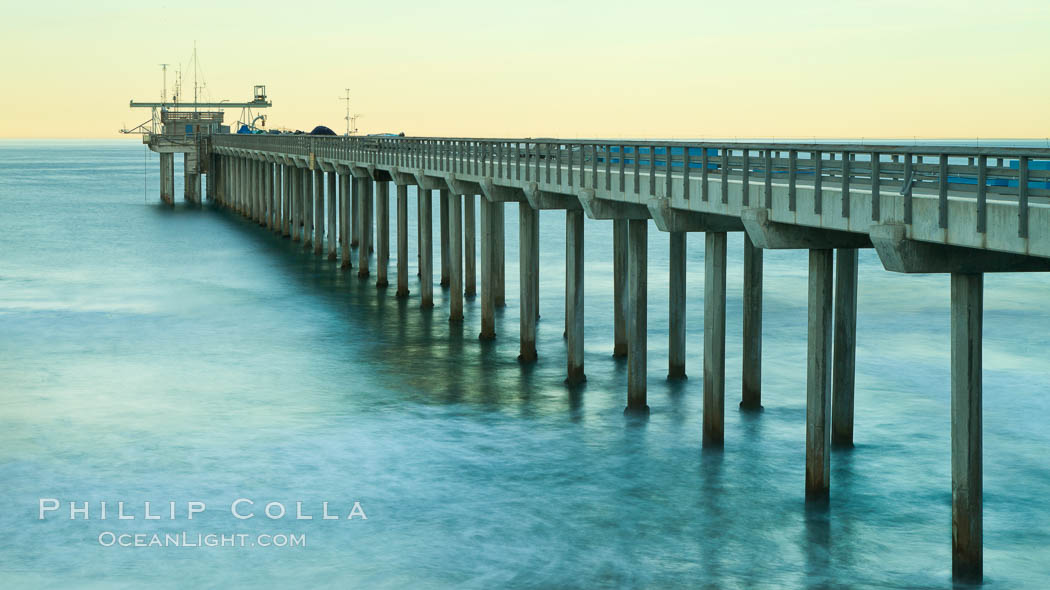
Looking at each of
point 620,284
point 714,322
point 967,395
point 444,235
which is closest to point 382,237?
point 444,235

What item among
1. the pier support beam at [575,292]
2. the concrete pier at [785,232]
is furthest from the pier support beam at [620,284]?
the pier support beam at [575,292]

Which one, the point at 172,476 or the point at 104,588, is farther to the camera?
the point at 172,476

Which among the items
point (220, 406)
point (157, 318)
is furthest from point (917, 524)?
point (157, 318)

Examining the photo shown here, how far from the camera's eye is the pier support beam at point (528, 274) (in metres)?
27.0

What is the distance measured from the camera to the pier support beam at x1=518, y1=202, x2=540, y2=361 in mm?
27000

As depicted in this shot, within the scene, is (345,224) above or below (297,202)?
below

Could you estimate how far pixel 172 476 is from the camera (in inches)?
778

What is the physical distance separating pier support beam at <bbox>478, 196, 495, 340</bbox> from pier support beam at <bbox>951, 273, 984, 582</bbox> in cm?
1636

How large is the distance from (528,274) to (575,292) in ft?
8.62

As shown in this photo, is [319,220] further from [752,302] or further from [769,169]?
[769,169]

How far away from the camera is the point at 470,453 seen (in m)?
21.0

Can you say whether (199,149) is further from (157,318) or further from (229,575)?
(229,575)

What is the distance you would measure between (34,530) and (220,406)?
7366 mm

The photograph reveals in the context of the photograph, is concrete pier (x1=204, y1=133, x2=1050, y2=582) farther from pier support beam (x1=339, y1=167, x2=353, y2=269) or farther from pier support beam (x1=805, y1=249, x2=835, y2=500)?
pier support beam (x1=339, y1=167, x2=353, y2=269)
